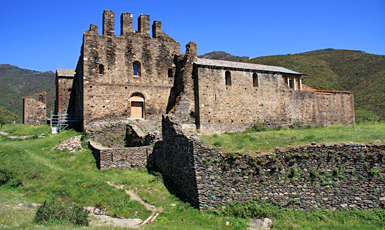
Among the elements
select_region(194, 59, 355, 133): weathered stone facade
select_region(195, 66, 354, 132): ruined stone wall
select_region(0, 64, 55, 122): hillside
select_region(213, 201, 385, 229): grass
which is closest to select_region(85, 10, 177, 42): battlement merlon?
select_region(194, 59, 355, 133): weathered stone facade

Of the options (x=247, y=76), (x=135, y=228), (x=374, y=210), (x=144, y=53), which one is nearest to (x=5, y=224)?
(x=135, y=228)

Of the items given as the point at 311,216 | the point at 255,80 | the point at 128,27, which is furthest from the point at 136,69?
the point at 311,216

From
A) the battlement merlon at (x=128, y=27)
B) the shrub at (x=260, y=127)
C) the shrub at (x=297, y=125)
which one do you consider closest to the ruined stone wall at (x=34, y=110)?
the battlement merlon at (x=128, y=27)

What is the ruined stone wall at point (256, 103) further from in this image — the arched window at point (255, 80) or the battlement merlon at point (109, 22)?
the battlement merlon at point (109, 22)

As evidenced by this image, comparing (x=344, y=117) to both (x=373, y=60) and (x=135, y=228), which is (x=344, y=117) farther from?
(x=373, y=60)

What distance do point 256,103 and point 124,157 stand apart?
12194mm

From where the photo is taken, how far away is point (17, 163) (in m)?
15.4

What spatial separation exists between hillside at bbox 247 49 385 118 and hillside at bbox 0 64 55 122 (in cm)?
6278

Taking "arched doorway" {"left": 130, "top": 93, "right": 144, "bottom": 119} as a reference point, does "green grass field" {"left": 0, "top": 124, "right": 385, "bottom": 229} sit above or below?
below

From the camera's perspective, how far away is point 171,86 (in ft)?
75.9

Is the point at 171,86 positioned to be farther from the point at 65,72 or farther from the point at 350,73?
the point at 350,73

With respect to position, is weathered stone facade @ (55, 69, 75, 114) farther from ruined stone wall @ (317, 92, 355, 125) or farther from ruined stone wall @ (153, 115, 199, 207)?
ruined stone wall @ (317, 92, 355, 125)

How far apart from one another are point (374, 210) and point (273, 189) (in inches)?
164

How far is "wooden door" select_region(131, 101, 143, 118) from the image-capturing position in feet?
72.4
